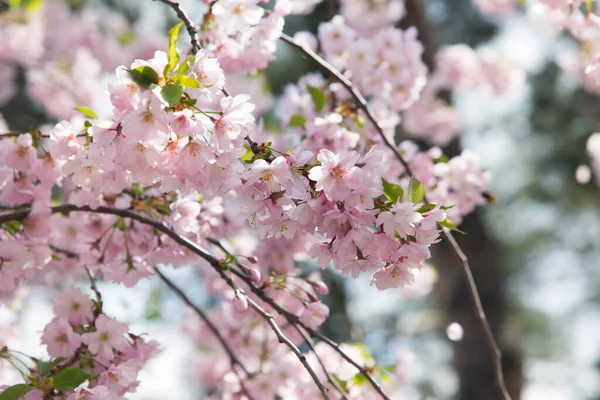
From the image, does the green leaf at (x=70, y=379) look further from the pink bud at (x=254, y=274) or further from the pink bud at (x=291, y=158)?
the pink bud at (x=291, y=158)

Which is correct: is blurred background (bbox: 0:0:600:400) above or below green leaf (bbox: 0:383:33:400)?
above

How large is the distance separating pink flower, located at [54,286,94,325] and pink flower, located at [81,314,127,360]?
0.10 metres

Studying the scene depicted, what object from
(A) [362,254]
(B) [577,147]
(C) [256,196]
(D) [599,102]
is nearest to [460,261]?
(A) [362,254]

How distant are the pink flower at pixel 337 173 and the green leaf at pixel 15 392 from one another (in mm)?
668

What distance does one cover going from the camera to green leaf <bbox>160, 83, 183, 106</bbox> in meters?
0.96

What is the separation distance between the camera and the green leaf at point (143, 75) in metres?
0.97

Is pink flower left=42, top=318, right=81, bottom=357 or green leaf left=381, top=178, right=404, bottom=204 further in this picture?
pink flower left=42, top=318, right=81, bottom=357

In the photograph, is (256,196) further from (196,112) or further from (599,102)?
(599,102)

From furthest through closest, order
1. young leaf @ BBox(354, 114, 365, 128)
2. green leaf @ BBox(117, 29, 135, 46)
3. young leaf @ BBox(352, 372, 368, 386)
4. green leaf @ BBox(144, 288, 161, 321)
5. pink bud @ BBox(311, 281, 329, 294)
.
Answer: green leaf @ BBox(117, 29, 135, 46) → green leaf @ BBox(144, 288, 161, 321) → young leaf @ BBox(354, 114, 365, 128) → young leaf @ BBox(352, 372, 368, 386) → pink bud @ BBox(311, 281, 329, 294)

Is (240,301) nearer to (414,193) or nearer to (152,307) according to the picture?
(414,193)

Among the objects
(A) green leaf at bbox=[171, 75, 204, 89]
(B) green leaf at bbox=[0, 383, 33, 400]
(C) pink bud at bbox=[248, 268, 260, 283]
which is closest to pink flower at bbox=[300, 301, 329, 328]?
(C) pink bud at bbox=[248, 268, 260, 283]

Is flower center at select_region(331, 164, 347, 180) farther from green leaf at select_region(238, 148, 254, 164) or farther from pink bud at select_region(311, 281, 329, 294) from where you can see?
pink bud at select_region(311, 281, 329, 294)

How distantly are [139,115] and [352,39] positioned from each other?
1499 millimetres

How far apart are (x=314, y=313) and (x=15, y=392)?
2.27 feet
